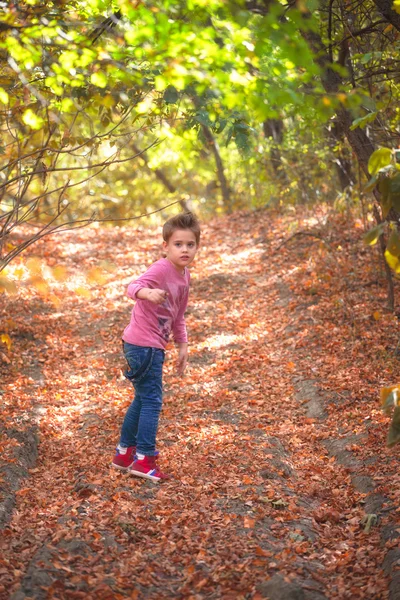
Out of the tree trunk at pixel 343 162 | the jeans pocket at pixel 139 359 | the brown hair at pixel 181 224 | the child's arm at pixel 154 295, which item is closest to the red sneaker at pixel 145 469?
the jeans pocket at pixel 139 359

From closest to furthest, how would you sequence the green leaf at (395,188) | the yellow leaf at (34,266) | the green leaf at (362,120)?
1. the green leaf at (395,188)
2. the green leaf at (362,120)
3. the yellow leaf at (34,266)

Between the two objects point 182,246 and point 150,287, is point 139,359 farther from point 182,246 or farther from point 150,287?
point 182,246

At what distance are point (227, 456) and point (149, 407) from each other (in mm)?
800

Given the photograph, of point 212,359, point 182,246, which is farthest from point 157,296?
point 212,359

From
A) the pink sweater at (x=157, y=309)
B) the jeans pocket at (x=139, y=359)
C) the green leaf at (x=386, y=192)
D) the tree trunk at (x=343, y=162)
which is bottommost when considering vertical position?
the jeans pocket at (x=139, y=359)

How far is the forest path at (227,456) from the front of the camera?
313 cm

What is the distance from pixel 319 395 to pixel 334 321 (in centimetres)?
166

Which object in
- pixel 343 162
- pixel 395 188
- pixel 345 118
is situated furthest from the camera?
pixel 343 162

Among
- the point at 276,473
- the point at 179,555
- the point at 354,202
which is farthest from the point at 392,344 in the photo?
the point at 354,202

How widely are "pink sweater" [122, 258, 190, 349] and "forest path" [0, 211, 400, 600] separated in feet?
3.25

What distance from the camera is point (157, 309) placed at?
14.1 ft

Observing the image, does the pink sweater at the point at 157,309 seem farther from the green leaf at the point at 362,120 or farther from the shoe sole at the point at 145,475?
the green leaf at the point at 362,120

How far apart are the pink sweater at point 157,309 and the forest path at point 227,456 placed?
990 mm

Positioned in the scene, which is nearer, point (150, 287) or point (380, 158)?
point (380, 158)
